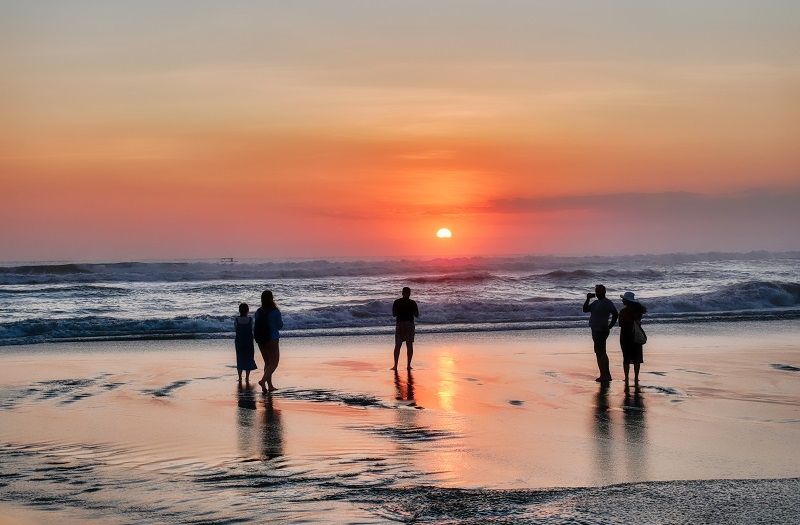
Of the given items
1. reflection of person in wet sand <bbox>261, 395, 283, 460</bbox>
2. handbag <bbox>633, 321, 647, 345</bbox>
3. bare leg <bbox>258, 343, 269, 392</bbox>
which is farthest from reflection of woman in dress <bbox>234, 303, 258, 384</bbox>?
handbag <bbox>633, 321, 647, 345</bbox>

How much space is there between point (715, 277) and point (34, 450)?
6279cm

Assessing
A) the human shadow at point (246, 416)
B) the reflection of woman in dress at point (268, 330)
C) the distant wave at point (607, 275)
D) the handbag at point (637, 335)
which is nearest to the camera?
the human shadow at point (246, 416)

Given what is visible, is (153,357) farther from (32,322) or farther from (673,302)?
(673,302)

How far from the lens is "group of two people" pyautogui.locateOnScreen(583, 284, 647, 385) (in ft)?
54.6

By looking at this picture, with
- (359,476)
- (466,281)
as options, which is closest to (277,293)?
(466,281)

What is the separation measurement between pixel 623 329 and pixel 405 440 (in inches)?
281

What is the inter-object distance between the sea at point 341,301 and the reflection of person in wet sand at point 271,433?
15.5 meters

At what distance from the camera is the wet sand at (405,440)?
317 inches

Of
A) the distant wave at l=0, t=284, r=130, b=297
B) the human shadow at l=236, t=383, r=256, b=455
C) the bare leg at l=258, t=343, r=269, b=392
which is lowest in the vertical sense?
the human shadow at l=236, t=383, r=256, b=455

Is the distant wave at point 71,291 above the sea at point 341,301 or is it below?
above

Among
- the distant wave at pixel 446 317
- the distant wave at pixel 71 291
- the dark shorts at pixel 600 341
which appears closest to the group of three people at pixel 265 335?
the dark shorts at pixel 600 341

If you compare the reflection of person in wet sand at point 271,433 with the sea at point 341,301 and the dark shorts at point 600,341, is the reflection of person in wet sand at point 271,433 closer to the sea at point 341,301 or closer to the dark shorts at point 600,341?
the dark shorts at point 600,341

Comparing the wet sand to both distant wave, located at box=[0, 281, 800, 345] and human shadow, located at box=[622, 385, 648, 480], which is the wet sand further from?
distant wave, located at box=[0, 281, 800, 345]

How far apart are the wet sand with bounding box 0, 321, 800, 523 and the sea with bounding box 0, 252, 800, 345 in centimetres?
1123
